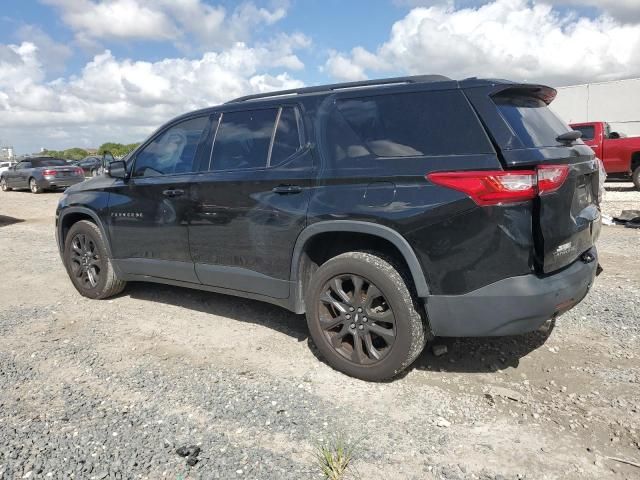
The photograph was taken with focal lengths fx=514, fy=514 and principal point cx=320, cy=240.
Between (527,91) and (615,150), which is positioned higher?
(527,91)

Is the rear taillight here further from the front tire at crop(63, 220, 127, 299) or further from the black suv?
the front tire at crop(63, 220, 127, 299)

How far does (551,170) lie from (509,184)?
26 cm

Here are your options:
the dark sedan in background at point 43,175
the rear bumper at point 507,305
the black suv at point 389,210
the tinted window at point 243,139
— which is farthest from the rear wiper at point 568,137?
the dark sedan in background at point 43,175

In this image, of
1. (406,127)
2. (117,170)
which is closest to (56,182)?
(117,170)

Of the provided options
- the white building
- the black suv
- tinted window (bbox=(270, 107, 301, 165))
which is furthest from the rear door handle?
the white building

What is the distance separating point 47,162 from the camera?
21.0 m

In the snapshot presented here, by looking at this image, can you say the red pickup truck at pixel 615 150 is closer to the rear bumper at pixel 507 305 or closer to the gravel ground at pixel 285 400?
the gravel ground at pixel 285 400

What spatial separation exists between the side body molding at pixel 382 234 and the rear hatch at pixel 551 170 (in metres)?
0.65

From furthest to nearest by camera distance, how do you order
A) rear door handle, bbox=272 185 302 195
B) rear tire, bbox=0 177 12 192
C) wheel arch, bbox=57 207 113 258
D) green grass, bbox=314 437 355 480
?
rear tire, bbox=0 177 12 192 < wheel arch, bbox=57 207 113 258 < rear door handle, bbox=272 185 302 195 < green grass, bbox=314 437 355 480

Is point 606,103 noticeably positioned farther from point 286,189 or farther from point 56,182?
point 56,182

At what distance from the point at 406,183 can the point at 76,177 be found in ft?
65.3

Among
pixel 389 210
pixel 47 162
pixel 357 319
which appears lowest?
pixel 357 319

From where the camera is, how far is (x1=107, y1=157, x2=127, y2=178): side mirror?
4758mm

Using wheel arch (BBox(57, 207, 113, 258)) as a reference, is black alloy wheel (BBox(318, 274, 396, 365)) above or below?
below
